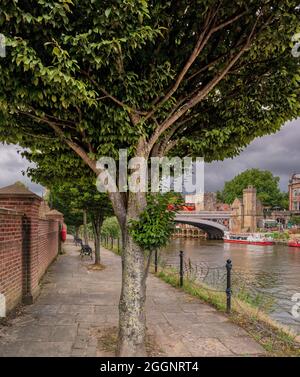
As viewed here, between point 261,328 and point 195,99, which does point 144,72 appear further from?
point 261,328

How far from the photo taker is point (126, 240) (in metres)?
5.50

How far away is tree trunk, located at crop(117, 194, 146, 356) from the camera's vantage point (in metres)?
5.27

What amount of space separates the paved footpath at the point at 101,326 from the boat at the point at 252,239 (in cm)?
4805

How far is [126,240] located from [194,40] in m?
3.01

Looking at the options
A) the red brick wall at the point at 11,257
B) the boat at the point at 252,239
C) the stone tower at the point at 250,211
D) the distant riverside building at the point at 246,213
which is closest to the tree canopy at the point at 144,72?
the red brick wall at the point at 11,257

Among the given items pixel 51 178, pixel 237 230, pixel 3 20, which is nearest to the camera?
pixel 3 20

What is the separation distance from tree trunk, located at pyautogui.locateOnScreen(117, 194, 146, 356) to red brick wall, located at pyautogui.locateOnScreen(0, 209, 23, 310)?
9.42ft

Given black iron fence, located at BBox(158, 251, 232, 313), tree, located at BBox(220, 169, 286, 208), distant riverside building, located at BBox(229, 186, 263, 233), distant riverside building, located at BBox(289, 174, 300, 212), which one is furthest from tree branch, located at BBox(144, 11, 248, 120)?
tree, located at BBox(220, 169, 286, 208)

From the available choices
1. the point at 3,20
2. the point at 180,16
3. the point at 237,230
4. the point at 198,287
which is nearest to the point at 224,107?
the point at 180,16

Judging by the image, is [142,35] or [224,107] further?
[224,107]

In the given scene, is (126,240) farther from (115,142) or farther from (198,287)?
(198,287)

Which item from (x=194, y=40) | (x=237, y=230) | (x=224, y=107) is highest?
(x=194, y=40)

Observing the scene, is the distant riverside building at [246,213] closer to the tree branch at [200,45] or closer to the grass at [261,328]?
the grass at [261,328]

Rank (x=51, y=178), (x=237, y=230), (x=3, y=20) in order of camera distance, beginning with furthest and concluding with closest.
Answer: (x=237, y=230) < (x=51, y=178) < (x=3, y=20)
